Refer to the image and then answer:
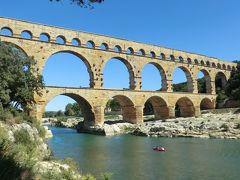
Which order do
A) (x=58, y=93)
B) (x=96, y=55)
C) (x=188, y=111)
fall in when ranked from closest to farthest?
(x=58, y=93) < (x=96, y=55) < (x=188, y=111)

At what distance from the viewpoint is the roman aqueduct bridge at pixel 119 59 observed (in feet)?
124

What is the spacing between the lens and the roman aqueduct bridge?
124 ft

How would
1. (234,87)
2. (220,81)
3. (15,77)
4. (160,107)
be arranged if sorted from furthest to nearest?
1. (220,81)
2. (234,87)
3. (160,107)
4. (15,77)

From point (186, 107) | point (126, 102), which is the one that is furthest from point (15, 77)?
point (186, 107)

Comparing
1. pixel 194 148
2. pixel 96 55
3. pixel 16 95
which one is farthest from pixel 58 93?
pixel 194 148

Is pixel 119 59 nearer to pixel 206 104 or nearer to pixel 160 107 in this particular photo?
pixel 160 107

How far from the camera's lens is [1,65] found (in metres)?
22.8

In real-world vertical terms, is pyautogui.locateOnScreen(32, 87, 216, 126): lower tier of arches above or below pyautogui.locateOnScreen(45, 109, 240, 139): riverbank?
above

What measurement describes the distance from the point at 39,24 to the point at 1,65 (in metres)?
17.0

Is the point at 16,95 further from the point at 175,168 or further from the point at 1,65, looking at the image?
the point at 175,168

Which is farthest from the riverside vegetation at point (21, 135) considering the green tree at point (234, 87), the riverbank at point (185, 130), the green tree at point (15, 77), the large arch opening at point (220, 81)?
the large arch opening at point (220, 81)

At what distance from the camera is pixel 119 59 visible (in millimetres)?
46625

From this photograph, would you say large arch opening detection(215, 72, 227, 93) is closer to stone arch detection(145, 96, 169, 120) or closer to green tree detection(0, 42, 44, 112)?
stone arch detection(145, 96, 169, 120)

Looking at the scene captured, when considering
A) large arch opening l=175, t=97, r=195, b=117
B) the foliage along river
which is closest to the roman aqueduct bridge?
large arch opening l=175, t=97, r=195, b=117
